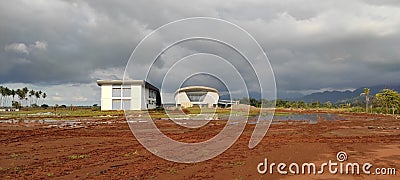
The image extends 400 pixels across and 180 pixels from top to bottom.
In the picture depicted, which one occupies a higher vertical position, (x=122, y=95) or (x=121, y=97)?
(x=122, y=95)

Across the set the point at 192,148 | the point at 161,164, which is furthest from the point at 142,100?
the point at 161,164

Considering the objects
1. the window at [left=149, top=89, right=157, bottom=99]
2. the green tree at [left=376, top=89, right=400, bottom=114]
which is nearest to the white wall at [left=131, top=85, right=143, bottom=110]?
the window at [left=149, top=89, right=157, bottom=99]

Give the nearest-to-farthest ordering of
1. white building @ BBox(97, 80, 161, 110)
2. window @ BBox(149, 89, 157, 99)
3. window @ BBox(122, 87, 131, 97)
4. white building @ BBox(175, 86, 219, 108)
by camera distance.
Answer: white building @ BBox(97, 80, 161, 110)
window @ BBox(122, 87, 131, 97)
white building @ BBox(175, 86, 219, 108)
window @ BBox(149, 89, 157, 99)

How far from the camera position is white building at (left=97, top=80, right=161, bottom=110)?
64938 mm

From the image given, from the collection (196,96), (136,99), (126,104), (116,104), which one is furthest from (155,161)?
(196,96)

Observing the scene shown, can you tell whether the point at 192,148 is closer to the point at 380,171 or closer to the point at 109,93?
the point at 380,171

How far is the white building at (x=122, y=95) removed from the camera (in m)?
64.9

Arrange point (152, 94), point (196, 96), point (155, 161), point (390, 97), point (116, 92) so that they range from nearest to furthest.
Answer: point (155, 161), point (390, 97), point (116, 92), point (196, 96), point (152, 94)

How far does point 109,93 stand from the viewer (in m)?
65.9

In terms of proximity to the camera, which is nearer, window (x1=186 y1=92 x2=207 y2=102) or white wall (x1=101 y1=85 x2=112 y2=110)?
white wall (x1=101 y1=85 x2=112 y2=110)

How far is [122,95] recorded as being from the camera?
216 feet

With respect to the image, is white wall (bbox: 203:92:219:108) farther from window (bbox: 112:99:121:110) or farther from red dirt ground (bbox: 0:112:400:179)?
red dirt ground (bbox: 0:112:400:179)

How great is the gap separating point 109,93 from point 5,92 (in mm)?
53758

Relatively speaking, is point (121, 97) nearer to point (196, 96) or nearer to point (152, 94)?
point (152, 94)
